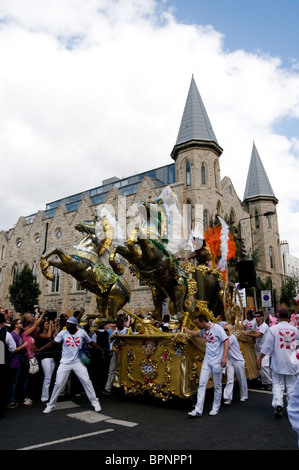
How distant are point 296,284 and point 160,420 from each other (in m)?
32.0

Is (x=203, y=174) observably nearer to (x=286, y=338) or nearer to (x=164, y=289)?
(x=164, y=289)

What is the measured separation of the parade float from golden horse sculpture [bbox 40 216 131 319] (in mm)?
30

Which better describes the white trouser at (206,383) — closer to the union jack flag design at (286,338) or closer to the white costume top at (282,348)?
the white costume top at (282,348)

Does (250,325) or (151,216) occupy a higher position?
(151,216)

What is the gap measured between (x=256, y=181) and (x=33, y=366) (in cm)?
3359

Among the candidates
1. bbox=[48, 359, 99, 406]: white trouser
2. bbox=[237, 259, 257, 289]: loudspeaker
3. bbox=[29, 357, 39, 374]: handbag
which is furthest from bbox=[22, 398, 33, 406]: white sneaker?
bbox=[237, 259, 257, 289]: loudspeaker

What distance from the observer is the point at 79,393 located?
8555 millimetres

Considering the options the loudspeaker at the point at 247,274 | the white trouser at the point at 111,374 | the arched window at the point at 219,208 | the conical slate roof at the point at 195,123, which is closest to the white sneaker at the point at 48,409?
the white trouser at the point at 111,374

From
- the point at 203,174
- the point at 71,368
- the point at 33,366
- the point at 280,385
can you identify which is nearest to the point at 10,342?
the point at 33,366

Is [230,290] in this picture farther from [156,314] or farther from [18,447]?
[18,447]

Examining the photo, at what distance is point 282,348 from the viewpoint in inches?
244

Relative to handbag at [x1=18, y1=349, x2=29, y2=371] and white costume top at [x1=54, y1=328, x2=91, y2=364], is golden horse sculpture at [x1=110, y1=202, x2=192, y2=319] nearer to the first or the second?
white costume top at [x1=54, y1=328, x2=91, y2=364]

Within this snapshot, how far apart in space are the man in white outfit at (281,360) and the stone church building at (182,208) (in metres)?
16.1
